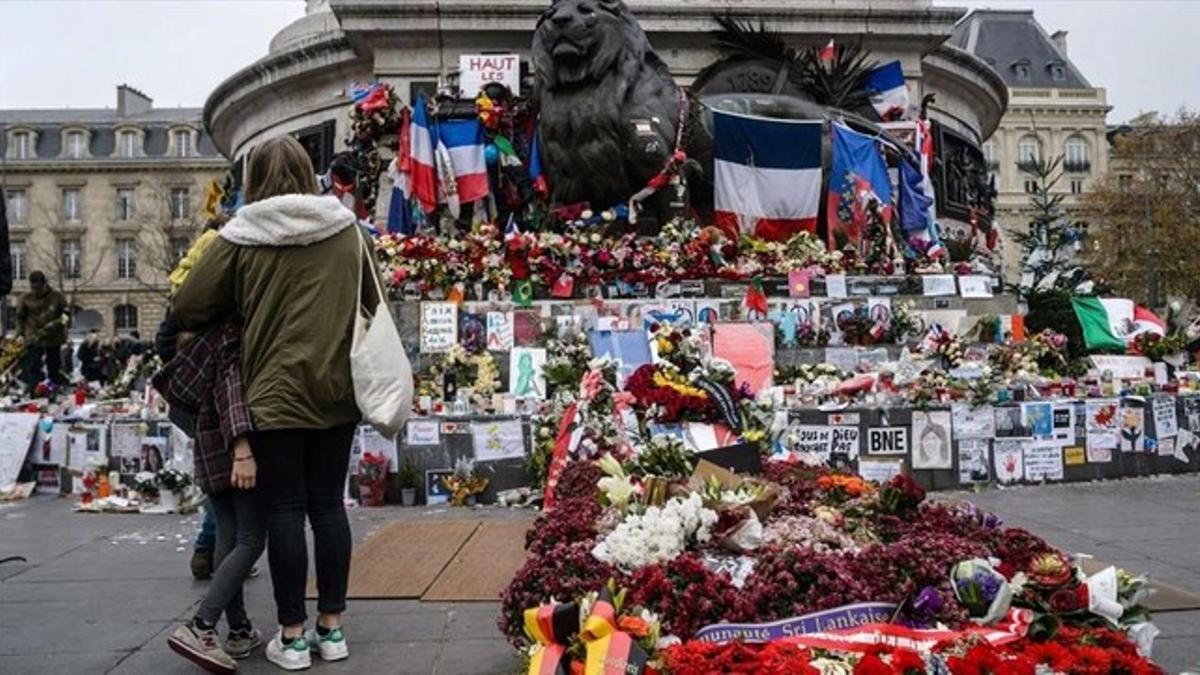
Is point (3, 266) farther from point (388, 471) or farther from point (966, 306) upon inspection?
point (966, 306)

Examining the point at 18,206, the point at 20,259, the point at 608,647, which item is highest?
the point at 18,206

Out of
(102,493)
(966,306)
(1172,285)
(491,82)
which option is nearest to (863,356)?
(966,306)

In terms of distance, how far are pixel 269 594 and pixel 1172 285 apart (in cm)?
5308

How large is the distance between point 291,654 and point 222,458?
2.66 ft

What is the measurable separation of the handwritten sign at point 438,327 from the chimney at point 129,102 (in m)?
74.6

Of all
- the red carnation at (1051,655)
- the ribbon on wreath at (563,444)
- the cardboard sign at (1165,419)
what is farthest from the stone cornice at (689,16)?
the red carnation at (1051,655)

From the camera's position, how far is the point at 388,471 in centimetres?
965

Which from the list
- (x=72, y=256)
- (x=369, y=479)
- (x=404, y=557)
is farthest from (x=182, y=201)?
(x=404, y=557)

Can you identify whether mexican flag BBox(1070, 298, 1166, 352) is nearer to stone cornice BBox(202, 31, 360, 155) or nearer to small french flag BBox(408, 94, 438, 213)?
small french flag BBox(408, 94, 438, 213)

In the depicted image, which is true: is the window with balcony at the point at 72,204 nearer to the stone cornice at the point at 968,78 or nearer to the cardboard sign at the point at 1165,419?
the stone cornice at the point at 968,78

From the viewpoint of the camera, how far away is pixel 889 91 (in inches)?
650

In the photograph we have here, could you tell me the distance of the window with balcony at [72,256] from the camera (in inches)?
3034

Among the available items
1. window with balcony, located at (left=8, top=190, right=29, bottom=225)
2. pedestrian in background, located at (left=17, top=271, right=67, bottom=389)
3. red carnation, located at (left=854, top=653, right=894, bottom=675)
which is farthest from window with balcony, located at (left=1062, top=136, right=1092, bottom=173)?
→ red carnation, located at (left=854, top=653, right=894, bottom=675)

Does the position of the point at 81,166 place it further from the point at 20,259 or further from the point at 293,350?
the point at 293,350
